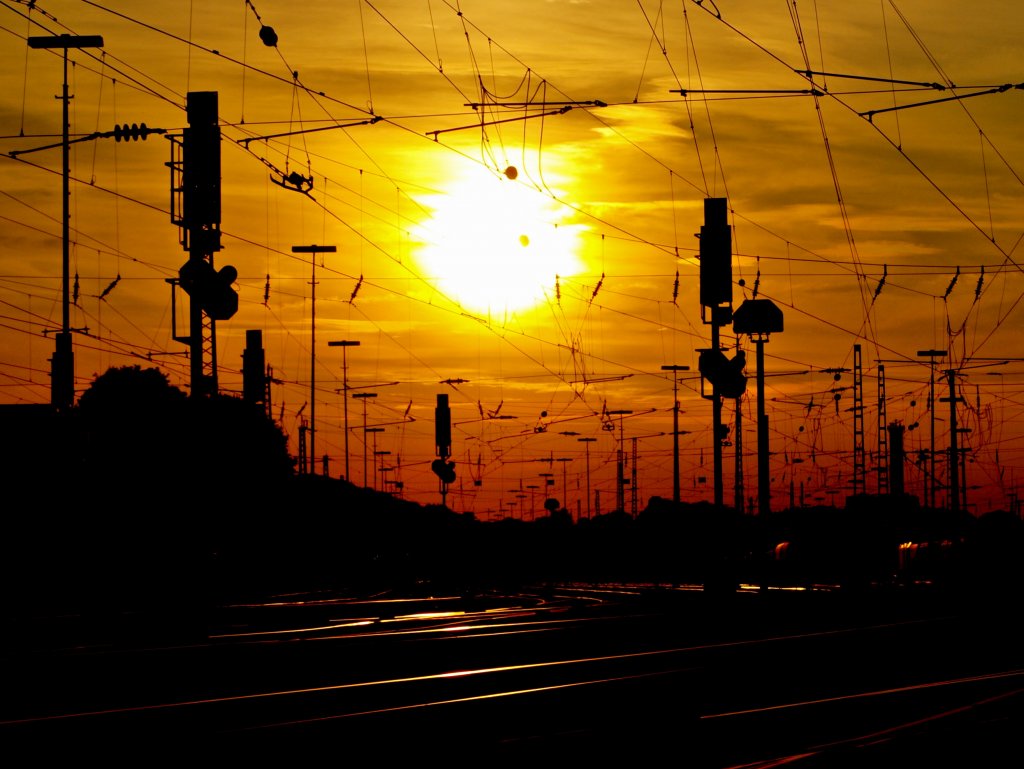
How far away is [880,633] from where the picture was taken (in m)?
32.8

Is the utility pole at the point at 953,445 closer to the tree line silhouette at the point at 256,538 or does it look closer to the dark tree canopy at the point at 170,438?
the tree line silhouette at the point at 256,538

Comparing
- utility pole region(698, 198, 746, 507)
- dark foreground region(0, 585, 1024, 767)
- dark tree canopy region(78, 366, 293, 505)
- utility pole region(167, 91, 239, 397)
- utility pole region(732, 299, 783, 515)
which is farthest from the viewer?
utility pole region(732, 299, 783, 515)

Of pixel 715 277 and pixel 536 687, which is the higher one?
pixel 715 277

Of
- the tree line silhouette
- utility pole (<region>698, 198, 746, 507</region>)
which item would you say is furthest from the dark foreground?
utility pole (<region>698, 198, 746, 507</region>)

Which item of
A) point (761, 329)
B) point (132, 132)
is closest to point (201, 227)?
point (132, 132)

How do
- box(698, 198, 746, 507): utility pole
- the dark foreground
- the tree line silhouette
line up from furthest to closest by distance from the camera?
box(698, 198, 746, 507): utility pole < the tree line silhouette < the dark foreground

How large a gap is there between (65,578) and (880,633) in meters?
26.1

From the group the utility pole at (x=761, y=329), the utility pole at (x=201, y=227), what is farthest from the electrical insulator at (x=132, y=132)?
the utility pole at (x=761, y=329)

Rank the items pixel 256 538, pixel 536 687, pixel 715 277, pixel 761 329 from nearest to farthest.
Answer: pixel 536 687, pixel 715 277, pixel 761 329, pixel 256 538

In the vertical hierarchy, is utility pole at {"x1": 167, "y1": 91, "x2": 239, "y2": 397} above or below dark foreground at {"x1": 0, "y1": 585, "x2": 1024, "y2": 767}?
above

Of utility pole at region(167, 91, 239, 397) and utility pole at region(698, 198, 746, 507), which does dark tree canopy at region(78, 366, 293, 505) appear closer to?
utility pole at region(167, 91, 239, 397)

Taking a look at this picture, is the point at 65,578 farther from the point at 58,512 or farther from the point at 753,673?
the point at 753,673

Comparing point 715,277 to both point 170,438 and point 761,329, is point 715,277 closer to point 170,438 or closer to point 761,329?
point 761,329

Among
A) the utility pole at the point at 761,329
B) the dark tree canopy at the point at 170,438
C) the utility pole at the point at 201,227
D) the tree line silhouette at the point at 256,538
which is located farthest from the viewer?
the utility pole at the point at 761,329
